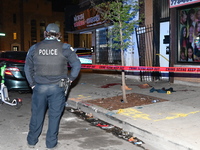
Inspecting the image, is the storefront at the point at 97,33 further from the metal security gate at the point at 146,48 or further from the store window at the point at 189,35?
the store window at the point at 189,35

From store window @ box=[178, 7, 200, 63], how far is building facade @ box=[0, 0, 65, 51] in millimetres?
39673

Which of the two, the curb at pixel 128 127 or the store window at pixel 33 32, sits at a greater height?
the store window at pixel 33 32

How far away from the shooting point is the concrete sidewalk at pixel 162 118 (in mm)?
4844

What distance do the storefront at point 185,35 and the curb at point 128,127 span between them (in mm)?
4591

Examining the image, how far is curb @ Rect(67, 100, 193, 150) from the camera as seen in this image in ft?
15.6

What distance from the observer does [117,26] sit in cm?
757

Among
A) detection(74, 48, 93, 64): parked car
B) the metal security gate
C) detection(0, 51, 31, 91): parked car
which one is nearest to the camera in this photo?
detection(0, 51, 31, 91): parked car

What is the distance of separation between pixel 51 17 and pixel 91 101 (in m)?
44.2

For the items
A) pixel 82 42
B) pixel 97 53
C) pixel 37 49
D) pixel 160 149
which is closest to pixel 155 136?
pixel 160 149

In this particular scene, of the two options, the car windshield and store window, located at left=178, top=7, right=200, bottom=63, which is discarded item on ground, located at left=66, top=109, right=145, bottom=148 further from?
store window, located at left=178, top=7, right=200, bottom=63

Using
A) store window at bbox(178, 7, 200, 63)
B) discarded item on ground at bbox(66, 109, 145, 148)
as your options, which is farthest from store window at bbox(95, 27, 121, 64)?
discarded item on ground at bbox(66, 109, 145, 148)

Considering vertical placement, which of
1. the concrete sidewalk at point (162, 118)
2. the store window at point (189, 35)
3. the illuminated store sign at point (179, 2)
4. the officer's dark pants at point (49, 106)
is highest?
the illuminated store sign at point (179, 2)

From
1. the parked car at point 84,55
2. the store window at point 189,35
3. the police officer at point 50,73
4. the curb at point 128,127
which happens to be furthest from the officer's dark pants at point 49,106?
the parked car at point 84,55

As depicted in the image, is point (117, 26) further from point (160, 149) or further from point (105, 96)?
point (160, 149)
